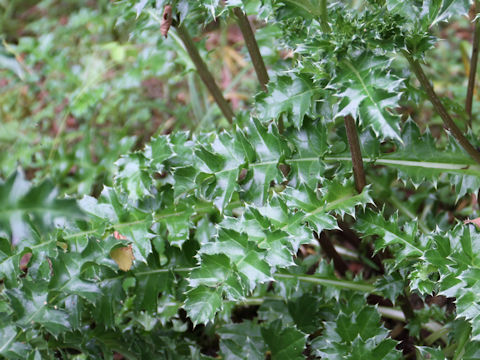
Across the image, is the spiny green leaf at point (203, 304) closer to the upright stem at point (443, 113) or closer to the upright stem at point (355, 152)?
the upright stem at point (355, 152)

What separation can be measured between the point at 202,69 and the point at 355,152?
0.60 m

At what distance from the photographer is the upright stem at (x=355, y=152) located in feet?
3.63

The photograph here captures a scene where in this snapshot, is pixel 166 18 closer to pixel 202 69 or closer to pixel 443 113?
pixel 202 69

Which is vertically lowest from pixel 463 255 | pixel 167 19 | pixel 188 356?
pixel 188 356

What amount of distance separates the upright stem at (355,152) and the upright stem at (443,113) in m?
0.23

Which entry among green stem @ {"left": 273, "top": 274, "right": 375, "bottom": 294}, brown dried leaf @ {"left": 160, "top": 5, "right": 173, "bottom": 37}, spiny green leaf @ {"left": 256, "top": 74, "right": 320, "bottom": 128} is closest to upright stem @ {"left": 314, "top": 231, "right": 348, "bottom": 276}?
green stem @ {"left": 273, "top": 274, "right": 375, "bottom": 294}

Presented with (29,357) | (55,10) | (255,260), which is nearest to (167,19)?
(255,260)

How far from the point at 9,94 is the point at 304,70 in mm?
2768

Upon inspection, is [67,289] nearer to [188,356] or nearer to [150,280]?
[150,280]

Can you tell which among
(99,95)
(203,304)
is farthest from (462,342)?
(99,95)

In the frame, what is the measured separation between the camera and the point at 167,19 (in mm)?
1252

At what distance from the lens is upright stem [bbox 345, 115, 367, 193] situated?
1107mm

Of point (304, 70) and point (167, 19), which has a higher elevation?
point (167, 19)

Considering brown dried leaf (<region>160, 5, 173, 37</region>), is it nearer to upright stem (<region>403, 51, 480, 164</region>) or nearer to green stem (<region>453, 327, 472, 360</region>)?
upright stem (<region>403, 51, 480, 164</region>)
